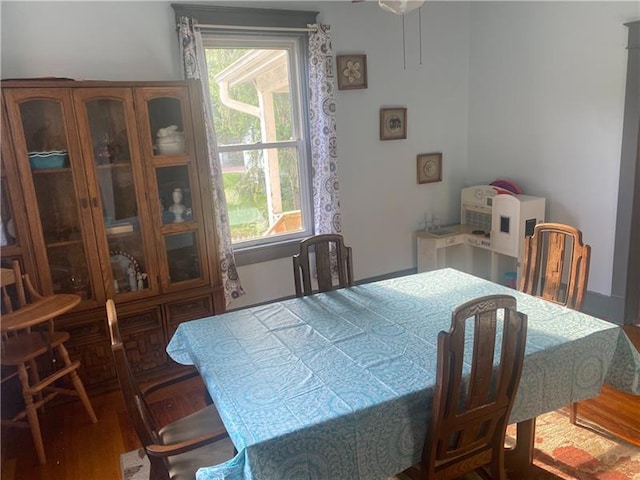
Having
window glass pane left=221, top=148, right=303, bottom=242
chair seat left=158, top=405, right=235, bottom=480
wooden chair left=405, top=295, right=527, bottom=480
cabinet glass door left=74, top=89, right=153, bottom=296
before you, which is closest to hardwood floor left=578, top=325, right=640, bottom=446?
wooden chair left=405, top=295, right=527, bottom=480

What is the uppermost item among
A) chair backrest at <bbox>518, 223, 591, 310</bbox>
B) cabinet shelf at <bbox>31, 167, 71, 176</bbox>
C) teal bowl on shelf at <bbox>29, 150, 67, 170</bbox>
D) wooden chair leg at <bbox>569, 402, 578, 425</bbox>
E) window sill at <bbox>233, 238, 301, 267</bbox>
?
teal bowl on shelf at <bbox>29, 150, 67, 170</bbox>

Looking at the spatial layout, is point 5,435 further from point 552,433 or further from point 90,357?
point 552,433

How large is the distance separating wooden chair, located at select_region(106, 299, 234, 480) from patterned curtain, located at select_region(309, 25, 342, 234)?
2.05 metres

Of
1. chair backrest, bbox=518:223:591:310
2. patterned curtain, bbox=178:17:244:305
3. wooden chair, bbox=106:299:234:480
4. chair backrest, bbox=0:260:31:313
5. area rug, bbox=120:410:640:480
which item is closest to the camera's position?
wooden chair, bbox=106:299:234:480

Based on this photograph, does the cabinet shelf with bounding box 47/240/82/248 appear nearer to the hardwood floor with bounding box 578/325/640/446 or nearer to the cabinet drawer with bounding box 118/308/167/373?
the cabinet drawer with bounding box 118/308/167/373

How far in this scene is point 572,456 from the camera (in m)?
2.17

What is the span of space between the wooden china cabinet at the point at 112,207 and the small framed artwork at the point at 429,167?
2047mm

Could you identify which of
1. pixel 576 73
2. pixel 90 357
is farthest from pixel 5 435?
pixel 576 73

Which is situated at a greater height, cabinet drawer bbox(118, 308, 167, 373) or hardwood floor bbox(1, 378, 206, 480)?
cabinet drawer bbox(118, 308, 167, 373)

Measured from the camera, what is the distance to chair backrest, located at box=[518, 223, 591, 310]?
7.27ft

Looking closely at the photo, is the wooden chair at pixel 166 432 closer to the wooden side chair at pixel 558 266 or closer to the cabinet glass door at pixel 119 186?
the cabinet glass door at pixel 119 186

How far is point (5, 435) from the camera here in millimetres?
2537

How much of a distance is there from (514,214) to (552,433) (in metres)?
1.79

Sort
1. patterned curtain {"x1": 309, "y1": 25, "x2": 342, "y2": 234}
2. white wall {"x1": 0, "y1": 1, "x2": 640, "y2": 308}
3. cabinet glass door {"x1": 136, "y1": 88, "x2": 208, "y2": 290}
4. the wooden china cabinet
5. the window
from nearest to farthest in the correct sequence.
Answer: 1. the wooden china cabinet
2. cabinet glass door {"x1": 136, "y1": 88, "x2": 208, "y2": 290}
3. white wall {"x1": 0, "y1": 1, "x2": 640, "y2": 308}
4. the window
5. patterned curtain {"x1": 309, "y1": 25, "x2": 342, "y2": 234}
